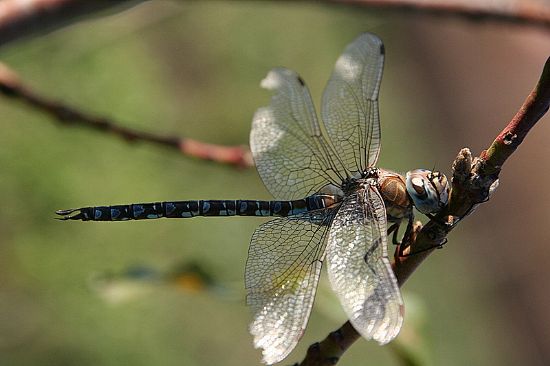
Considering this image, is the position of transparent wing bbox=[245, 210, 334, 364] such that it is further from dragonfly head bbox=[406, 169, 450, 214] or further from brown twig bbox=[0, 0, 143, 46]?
brown twig bbox=[0, 0, 143, 46]

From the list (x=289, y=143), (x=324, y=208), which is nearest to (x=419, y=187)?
(x=324, y=208)

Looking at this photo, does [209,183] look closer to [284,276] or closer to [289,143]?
[289,143]

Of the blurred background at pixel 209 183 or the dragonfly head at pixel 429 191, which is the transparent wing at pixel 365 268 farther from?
the blurred background at pixel 209 183

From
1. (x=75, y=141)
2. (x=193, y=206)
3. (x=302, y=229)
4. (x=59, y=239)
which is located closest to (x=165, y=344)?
(x=59, y=239)

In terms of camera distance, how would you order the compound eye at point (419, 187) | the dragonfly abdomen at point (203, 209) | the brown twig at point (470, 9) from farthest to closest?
the brown twig at point (470, 9) < the dragonfly abdomen at point (203, 209) < the compound eye at point (419, 187)

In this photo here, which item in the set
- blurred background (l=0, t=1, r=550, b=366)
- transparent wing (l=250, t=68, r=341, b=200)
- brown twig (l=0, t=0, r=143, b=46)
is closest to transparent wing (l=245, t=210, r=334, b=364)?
transparent wing (l=250, t=68, r=341, b=200)

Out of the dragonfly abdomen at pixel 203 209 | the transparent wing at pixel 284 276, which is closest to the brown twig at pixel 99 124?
the dragonfly abdomen at pixel 203 209
